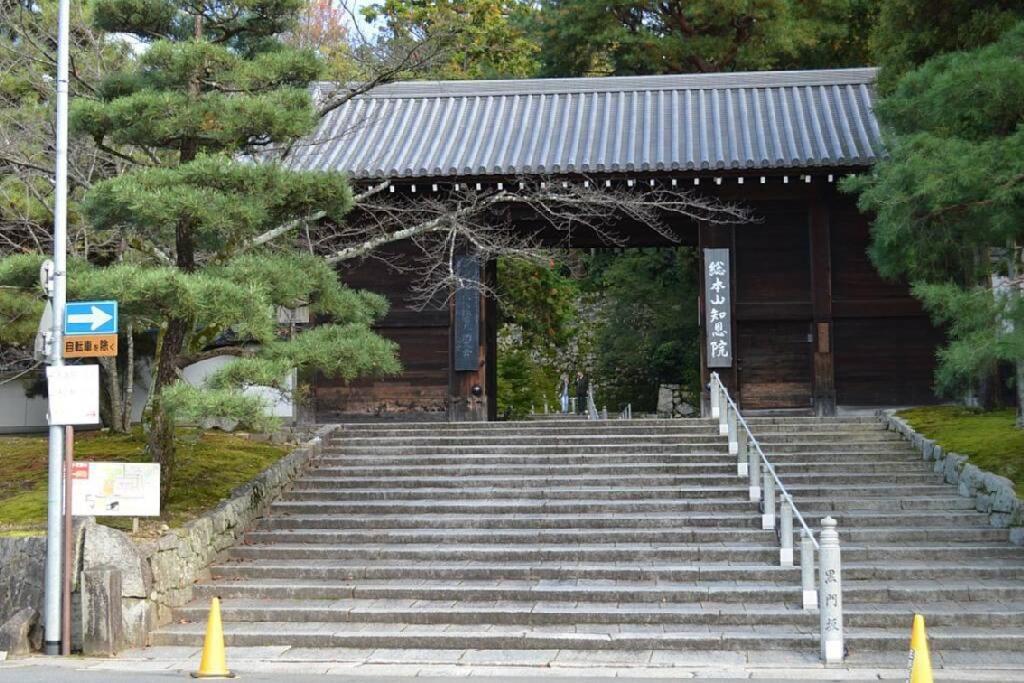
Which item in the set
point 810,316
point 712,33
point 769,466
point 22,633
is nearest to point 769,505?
point 769,466

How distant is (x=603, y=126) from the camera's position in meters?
18.7

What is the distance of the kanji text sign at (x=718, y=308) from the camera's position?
16609 mm

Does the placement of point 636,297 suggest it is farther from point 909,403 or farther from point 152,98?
point 152,98

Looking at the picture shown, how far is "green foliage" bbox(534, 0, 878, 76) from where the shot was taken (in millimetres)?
27438

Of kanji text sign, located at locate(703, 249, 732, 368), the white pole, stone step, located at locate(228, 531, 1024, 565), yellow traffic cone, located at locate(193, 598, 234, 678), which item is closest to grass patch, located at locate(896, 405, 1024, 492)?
stone step, located at locate(228, 531, 1024, 565)

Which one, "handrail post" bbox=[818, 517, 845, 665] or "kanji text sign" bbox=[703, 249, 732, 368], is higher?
"kanji text sign" bbox=[703, 249, 732, 368]

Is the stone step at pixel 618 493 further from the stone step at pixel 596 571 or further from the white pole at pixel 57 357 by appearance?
the white pole at pixel 57 357

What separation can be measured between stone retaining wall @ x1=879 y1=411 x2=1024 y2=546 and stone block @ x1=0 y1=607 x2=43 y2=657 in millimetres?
9800

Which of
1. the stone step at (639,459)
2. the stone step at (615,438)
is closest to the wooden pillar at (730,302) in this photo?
the stone step at (615,438)

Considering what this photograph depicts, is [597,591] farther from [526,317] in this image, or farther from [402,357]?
[526,317]

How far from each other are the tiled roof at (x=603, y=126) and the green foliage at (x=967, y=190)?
417 cm

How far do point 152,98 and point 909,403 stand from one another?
11.7m

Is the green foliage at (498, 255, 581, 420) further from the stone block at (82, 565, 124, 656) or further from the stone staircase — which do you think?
the stone block at (82, 565, 124, 656)

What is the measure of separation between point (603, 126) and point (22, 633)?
40.1ft
